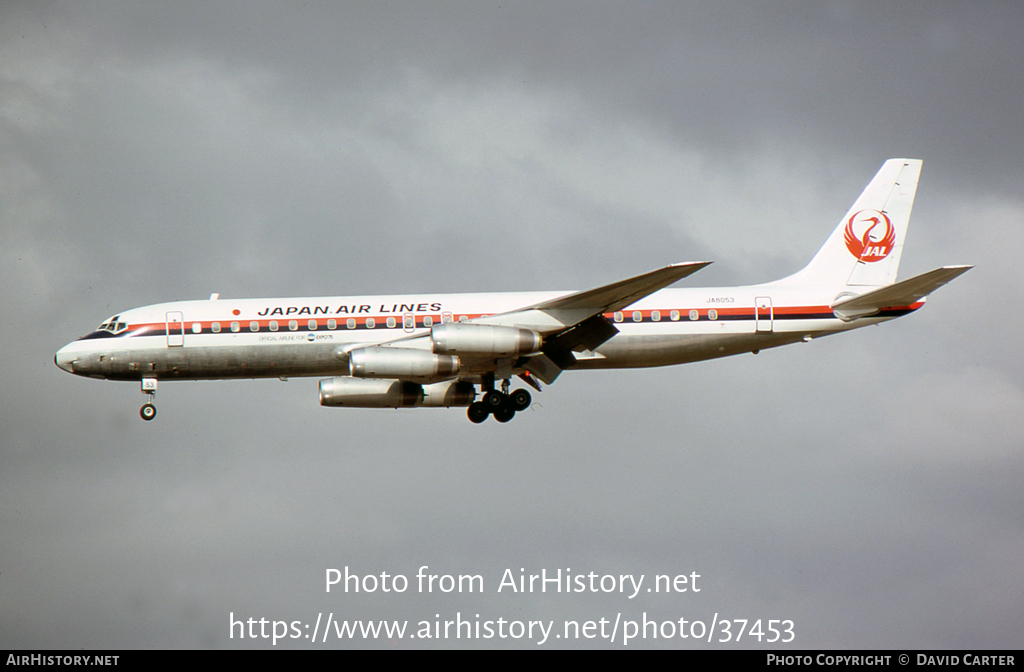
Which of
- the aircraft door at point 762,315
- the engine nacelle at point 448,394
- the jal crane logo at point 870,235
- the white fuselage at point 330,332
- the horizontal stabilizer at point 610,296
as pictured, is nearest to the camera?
the horizontal stabilizer at point 610,296

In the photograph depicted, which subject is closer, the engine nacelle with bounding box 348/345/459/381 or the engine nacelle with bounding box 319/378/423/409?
the engine nacelle with bounding box 348/345/459/381

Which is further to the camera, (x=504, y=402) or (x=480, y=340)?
(x=504, y=402)

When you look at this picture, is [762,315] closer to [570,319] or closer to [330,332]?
[570,319]

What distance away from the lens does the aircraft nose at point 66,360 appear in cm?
3475

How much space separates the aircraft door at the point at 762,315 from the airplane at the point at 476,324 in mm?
31

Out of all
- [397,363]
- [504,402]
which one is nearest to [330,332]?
[397,363]

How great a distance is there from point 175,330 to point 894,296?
869 inches

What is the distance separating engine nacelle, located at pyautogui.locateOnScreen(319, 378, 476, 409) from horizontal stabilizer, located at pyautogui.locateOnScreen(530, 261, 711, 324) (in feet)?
17.1

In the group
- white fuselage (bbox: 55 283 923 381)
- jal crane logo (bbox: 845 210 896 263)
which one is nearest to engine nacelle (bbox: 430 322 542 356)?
white fuselage (bbox: 55 283 923 381)

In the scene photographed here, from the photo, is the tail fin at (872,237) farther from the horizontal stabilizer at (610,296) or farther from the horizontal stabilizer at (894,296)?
the horizontal stabilizer at (610,296)

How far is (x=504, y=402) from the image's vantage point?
35000 millimetres

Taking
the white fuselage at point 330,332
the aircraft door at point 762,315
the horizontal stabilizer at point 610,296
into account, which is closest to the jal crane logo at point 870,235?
the aircraft door at point 762,315

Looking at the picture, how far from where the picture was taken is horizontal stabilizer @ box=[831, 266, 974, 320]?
111ft

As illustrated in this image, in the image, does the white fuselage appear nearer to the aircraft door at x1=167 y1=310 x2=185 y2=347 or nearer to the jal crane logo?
the aircraft door at x1=167 y1=310 x2=185 y2=347
